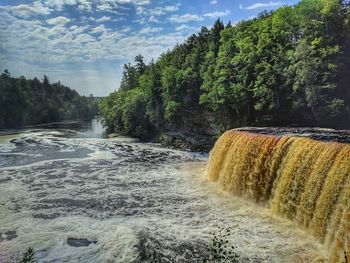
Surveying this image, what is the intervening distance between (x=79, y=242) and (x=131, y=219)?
2523 mm

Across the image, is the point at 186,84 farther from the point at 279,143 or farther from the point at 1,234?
the point at 1,234

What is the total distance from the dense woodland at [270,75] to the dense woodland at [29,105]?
50.9m

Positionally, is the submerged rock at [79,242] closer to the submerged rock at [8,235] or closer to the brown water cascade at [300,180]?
the submerged rock at [8,235]

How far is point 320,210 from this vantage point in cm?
1038

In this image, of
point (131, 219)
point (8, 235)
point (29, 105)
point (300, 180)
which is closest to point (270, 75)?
point (300, 180)

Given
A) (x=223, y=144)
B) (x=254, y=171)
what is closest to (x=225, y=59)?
(x=223, y=144)

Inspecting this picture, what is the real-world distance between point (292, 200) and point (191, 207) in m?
4.21

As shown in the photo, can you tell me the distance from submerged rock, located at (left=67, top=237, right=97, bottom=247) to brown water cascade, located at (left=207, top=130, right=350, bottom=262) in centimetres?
728

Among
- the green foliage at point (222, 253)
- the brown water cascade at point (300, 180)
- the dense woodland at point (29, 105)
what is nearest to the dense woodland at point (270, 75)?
the brown water cascade at point (300, 180)

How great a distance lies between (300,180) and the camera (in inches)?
472

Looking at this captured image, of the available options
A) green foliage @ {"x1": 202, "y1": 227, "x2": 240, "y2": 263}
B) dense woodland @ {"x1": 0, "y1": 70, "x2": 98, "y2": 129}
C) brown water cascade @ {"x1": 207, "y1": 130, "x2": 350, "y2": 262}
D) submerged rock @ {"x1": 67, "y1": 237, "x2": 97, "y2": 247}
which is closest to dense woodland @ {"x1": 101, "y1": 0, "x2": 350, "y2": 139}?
brown water cascade @ {"x1": 207, "y1": 130, "x2": 350, "y2": 262}

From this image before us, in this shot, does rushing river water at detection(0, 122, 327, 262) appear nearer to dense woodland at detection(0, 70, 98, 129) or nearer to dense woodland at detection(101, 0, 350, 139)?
dense woodland at detection(101, 0, 350, 139)

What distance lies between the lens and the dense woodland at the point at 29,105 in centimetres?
8369

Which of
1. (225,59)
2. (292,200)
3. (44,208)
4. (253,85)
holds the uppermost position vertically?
(225,59)
